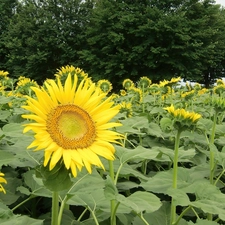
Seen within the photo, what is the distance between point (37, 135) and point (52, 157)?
65 mm

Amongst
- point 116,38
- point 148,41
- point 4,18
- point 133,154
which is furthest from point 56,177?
point 4,18

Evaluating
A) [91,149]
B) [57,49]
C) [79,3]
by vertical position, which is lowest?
[91,149]

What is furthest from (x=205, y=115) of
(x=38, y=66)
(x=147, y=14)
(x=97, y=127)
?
(x=38, y=66)

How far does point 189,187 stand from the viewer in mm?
1272

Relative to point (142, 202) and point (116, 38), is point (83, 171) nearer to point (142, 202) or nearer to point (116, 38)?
→ point (142, 202)

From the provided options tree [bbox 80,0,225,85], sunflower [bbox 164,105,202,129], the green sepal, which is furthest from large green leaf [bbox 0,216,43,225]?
tree [bbox 80,0,225,85]

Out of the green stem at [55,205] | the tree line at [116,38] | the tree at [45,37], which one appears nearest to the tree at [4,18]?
the tree line at [116,38]

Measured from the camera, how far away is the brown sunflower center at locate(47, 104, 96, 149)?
Answer: 1.00 metres

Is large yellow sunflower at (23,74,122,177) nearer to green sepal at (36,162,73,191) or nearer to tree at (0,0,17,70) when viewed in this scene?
green sepal at (36,162,73,191)

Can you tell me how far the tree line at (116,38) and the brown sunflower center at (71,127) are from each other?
19.7 meters

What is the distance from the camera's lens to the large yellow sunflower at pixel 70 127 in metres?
0.94

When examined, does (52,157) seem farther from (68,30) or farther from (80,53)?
(68,30)

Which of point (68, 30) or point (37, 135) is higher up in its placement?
point (68, 30)

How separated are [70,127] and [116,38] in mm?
20345
